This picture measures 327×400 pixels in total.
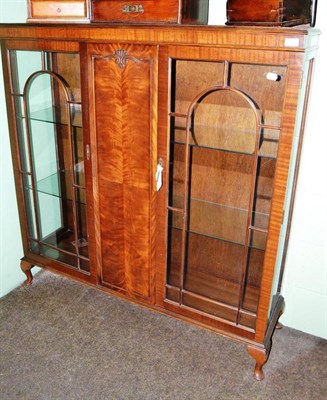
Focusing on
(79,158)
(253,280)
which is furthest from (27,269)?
(253,280)

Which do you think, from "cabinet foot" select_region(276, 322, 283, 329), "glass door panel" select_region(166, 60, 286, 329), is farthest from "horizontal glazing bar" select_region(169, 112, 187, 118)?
"cabinet foot" select_region(276, 322, 283, 329)

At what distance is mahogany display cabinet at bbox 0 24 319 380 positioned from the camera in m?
1.48

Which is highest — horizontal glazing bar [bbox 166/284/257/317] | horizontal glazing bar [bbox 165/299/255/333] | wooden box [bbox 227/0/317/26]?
wooden box [bbox 227/0/317/26]

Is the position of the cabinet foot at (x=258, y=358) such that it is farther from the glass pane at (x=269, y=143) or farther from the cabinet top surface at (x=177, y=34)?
the cabinet top surface at (x=177, y=34)

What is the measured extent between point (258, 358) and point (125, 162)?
102cm

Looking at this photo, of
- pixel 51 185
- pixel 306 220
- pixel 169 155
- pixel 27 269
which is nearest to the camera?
pixel 169 155

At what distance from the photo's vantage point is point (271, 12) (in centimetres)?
136

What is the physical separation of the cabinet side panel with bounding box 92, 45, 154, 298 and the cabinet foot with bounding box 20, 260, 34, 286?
530mm

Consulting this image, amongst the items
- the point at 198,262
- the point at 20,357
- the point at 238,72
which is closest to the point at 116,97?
the point at 238,72

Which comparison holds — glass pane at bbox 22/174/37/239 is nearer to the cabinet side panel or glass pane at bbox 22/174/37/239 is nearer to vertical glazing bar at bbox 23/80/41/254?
vertical glazing bar at bbox 23/80/41/254

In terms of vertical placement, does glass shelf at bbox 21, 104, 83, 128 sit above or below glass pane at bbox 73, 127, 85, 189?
above

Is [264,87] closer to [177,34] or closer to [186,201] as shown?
[177,34]

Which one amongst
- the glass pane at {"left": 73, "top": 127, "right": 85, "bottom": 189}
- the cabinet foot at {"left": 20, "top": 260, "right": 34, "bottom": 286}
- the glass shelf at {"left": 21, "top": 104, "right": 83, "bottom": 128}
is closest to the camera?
the glass pane at {"left": 73, "top": 127, "right": 85, "bottom": 189}

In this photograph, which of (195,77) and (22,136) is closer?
(195,77)
